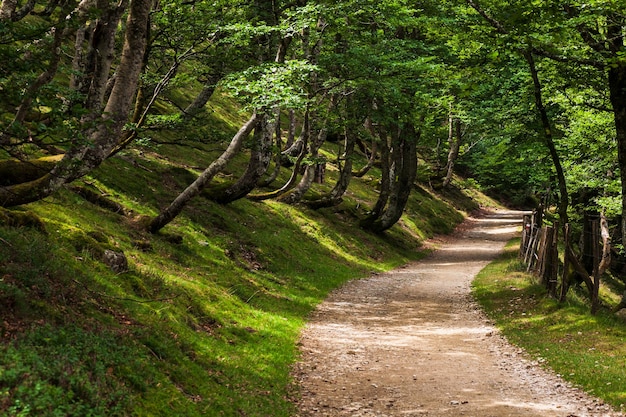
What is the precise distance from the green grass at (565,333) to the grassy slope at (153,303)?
530cm

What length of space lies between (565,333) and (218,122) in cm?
1288

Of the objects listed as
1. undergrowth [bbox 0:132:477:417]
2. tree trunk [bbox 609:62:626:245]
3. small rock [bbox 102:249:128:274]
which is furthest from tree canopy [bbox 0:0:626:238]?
small rock [bbox 102:249:128:274]

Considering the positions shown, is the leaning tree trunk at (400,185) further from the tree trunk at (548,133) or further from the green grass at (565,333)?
the tree trunk at (548,133)

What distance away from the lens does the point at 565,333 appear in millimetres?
13008

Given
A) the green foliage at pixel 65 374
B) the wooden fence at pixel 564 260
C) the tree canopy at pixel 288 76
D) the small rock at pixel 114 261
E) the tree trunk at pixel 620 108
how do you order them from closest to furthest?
the green foliage at pixel 65 374 → the tree canopy at pixel 288 76 → the small rock at pixel 114 261 → the tree trunk at pixel 620 108 → the wooden fence at pixel 564 260

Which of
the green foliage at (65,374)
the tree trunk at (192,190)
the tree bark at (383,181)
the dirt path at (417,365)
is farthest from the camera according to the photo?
the tree bark at (383,181)

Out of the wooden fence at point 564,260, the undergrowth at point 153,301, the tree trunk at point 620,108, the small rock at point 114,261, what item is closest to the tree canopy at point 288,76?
the tree trunk at point 620,108

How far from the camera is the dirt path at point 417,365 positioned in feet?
28.4

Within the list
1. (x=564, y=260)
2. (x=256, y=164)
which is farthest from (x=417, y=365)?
(x=256, y=164)

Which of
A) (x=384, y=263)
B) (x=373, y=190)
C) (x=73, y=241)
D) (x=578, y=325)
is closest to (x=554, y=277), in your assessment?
(x=578, y=325)

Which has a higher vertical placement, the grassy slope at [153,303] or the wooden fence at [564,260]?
the wooden fence at [564,260]

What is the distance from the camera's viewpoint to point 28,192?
10016mm

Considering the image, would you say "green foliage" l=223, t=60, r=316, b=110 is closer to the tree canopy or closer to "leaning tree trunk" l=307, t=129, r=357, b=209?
the tree canopy

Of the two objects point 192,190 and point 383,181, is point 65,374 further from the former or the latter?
point 383,181
